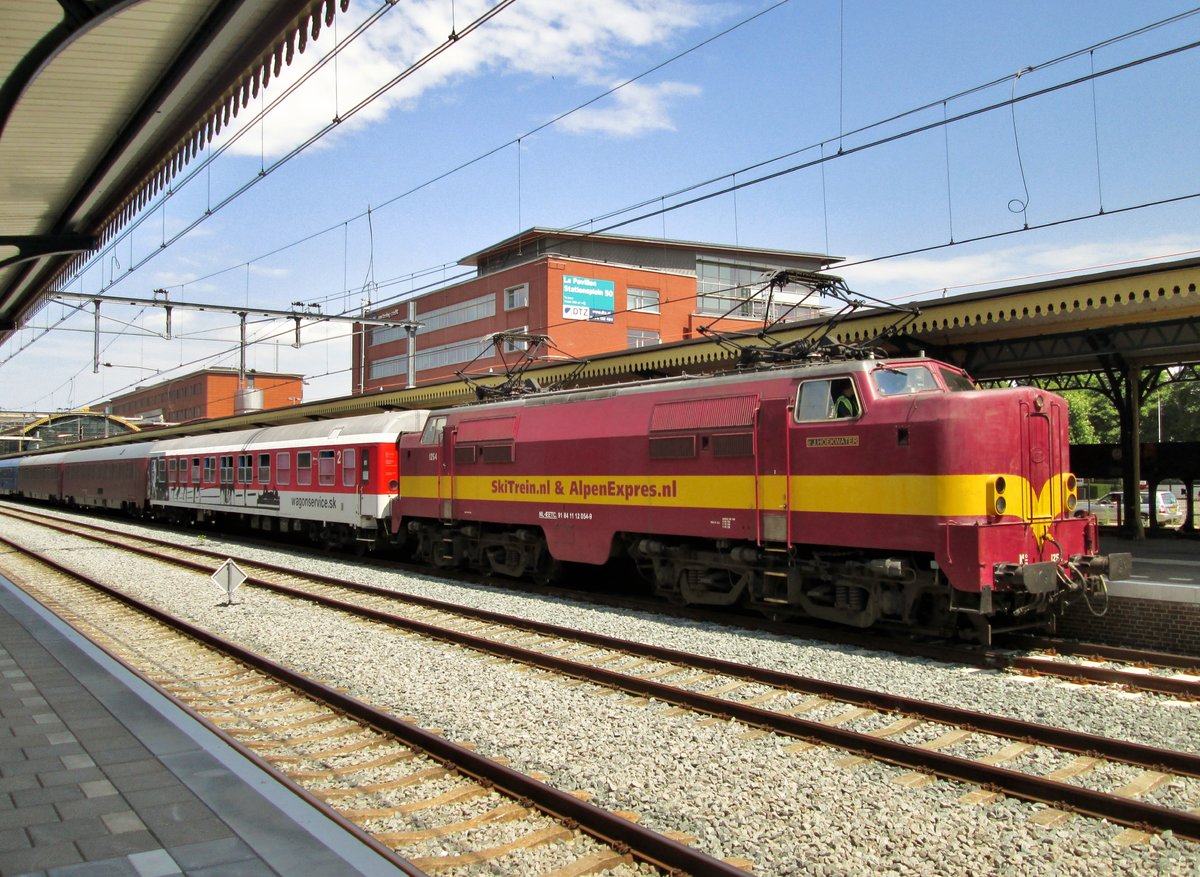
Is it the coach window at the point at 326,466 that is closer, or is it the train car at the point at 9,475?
the coach window at the point at 326,466

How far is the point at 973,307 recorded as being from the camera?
12.9 m

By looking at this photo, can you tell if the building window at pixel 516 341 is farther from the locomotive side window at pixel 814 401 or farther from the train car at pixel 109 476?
the train car at pixel 109 476

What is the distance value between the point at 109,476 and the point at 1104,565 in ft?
134

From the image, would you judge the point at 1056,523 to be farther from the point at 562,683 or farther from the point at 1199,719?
the point at 562,683

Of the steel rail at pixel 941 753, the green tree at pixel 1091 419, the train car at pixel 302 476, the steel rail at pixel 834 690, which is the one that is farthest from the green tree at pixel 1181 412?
the steel rail at pixel 941 753

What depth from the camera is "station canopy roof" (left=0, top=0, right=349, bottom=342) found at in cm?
680

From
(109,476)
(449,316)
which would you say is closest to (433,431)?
(109,476)

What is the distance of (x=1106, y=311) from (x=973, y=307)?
6.19 feet

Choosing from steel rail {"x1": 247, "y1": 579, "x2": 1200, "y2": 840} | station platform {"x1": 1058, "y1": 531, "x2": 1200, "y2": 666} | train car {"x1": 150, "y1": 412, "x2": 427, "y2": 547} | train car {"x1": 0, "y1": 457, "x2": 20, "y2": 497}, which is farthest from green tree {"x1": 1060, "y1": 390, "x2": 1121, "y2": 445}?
train car {"x1": 0, "y1": 457, "x2": 20, "y2": 497}

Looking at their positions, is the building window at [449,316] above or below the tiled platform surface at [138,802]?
above

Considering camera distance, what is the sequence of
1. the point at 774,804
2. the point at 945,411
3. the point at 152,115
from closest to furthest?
the point at 774,804
the point at 152,115
the point at 945,411

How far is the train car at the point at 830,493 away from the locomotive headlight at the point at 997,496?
0.03m

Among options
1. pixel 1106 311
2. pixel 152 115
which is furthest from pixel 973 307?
pixel 152 115

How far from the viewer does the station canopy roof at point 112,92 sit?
6.80m
